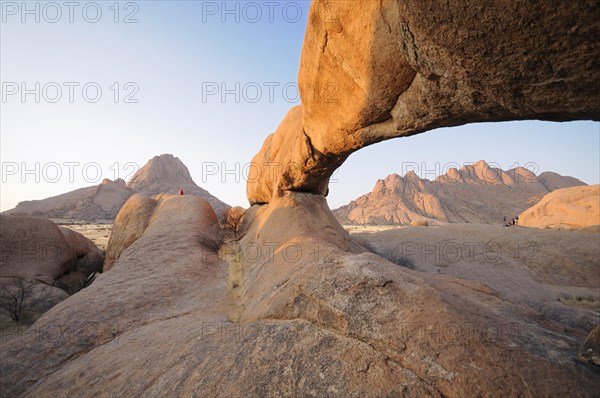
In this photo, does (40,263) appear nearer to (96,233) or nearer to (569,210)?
(96,233)

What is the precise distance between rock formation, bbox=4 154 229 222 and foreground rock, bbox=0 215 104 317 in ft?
105

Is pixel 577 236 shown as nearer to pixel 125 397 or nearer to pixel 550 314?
pixel 550 314

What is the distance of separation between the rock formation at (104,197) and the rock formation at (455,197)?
131 feet

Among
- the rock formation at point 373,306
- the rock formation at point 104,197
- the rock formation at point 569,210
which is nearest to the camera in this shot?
the rock formation at point 373,306

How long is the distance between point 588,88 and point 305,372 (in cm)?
337

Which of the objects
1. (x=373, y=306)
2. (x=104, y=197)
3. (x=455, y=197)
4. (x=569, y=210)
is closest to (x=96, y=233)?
(x=104, y=197)

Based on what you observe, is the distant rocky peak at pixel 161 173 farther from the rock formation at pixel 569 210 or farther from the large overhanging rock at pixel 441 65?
the large overhanging rock at pixel 441 65

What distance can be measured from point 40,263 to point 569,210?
3360cm

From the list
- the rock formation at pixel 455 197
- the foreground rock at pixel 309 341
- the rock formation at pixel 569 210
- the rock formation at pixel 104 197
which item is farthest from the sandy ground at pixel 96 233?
the rock formation at pixel 455 197

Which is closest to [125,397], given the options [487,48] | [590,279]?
[487,48]

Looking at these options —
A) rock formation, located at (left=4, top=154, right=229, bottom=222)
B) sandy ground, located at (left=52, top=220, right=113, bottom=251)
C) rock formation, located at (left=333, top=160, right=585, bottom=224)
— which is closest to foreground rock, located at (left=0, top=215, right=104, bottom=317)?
sandy ground, located at (left=52, top=220, right=113, bottom=251)

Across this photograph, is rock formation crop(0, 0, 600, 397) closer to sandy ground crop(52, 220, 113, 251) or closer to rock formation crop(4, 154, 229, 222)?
sandy ground crop(52, 220, 113, 251)

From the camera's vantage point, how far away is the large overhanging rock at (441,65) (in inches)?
84.3

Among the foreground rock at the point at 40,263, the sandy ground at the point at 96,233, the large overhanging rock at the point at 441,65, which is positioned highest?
the large overhanging rock at the point at 441,65
